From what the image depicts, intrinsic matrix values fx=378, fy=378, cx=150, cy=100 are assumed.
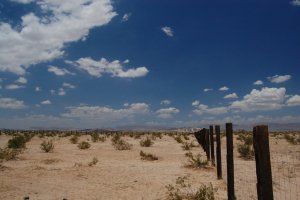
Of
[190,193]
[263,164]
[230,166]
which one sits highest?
[263,164]

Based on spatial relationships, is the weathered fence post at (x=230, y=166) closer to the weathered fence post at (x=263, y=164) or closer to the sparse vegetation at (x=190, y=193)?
the sparse vegetation at (x=190, y=193)

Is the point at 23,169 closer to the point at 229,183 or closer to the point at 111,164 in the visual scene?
the point at 111,164

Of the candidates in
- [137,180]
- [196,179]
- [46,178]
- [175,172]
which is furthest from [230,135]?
[46,178]

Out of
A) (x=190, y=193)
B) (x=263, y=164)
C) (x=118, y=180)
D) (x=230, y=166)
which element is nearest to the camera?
(x=263, y=164)

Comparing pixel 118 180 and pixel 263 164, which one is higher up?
pixel 263 164

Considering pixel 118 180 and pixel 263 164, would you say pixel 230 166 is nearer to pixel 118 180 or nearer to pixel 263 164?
pixel 263 164

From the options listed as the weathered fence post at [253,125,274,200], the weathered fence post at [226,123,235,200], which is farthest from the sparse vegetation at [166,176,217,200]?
the weathered fence post at [253,125,274,200]

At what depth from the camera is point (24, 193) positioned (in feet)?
39.1

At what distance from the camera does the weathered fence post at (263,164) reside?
662 centimetres

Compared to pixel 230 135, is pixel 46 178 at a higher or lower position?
→ lower

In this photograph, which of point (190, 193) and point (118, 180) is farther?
point (118, 180)

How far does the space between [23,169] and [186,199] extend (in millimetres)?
9491

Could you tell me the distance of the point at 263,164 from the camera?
6707 mm

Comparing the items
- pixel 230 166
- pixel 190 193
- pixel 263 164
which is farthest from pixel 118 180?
pixel 263 164
